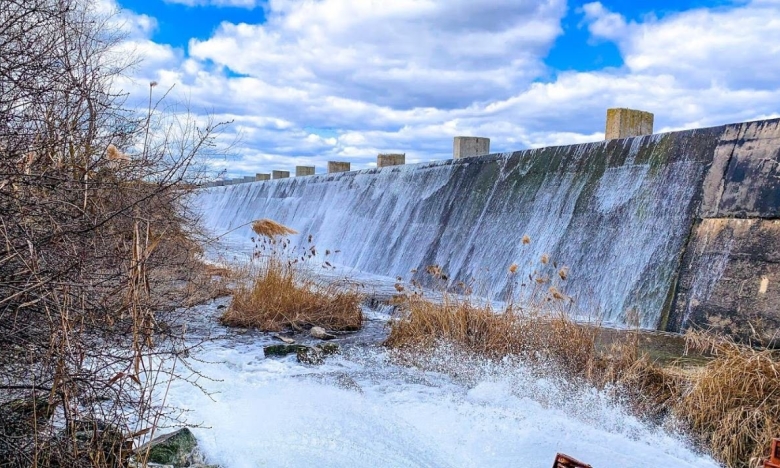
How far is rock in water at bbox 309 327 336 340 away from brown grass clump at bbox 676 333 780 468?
3617 millimetres

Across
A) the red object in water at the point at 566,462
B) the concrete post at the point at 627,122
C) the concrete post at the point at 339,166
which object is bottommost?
the red object in water at the point at 566,462

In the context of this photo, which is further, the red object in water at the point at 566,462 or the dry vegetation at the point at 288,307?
the dry vegetation at the point at 288,307

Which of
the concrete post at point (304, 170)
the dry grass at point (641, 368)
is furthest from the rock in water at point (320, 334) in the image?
the concrete post at point (304, 170)

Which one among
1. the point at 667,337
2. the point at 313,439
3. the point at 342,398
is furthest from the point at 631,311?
the point at 313,439

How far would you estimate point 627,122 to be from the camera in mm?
7844

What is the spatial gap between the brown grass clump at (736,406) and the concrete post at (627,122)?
4.27 m

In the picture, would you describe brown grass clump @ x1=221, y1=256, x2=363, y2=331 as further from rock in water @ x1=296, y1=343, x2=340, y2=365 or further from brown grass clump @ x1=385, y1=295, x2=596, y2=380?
brown grass clump @ x1=385, y1=295, x2=596, y2=380

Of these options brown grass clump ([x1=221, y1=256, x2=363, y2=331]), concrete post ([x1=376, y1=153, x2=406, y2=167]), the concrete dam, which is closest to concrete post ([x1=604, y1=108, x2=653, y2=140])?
the concrete dam

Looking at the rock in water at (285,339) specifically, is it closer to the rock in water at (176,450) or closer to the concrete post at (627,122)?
the rock in water at (176,450)

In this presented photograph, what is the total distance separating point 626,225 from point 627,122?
169 centimetres

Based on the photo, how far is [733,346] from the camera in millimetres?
4273

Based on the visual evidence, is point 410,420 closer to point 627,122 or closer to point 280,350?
point 280,350

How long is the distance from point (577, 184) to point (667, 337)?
2.67m

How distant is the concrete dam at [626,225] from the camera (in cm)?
561
